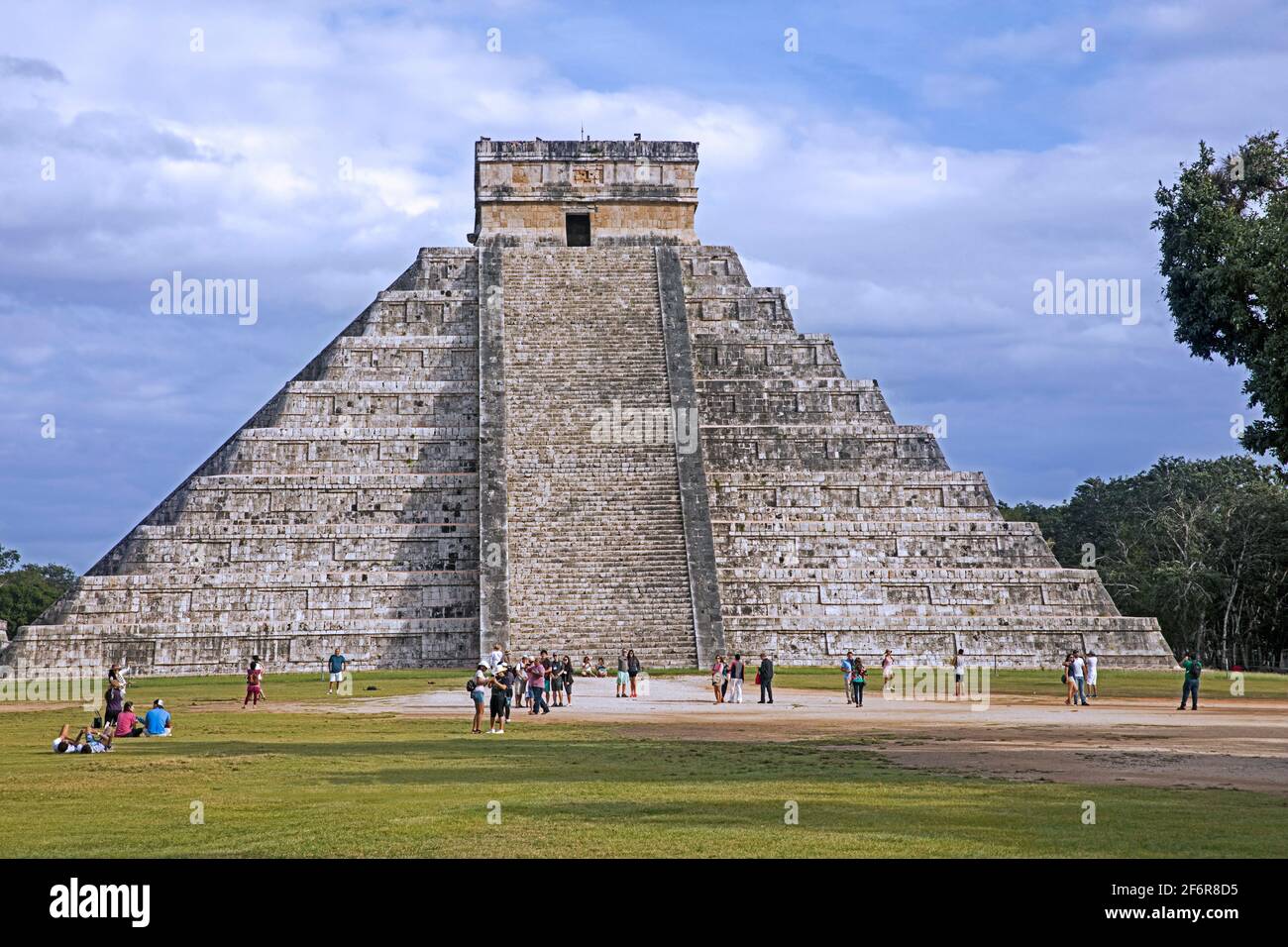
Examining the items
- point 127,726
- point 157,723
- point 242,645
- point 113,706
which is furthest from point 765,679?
point 242,645

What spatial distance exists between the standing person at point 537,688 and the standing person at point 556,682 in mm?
952

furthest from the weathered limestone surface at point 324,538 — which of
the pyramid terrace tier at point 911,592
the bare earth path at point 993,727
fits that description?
the pyramid terrace tier at point 911,592

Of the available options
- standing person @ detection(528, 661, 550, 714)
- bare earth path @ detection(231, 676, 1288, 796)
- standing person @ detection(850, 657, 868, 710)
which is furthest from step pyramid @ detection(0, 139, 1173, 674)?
standing person @ detection(528, 661, 550, 714)

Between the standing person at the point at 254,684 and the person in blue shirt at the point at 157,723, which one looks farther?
the standing person at the point at 254,684

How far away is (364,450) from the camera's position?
3772cm

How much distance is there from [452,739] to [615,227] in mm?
26183

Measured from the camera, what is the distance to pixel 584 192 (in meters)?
43.4

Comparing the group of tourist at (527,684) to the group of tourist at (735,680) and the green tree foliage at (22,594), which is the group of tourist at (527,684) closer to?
the group of tourist at (735,680)

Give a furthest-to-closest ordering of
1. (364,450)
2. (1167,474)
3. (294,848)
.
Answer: (1167,474)
(364,450)
(294,848)

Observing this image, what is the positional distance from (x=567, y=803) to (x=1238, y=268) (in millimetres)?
13443

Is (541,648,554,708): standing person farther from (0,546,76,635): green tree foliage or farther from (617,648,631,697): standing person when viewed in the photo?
(0,546,76,635): green tree foliage

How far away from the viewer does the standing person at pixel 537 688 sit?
78.7ft
